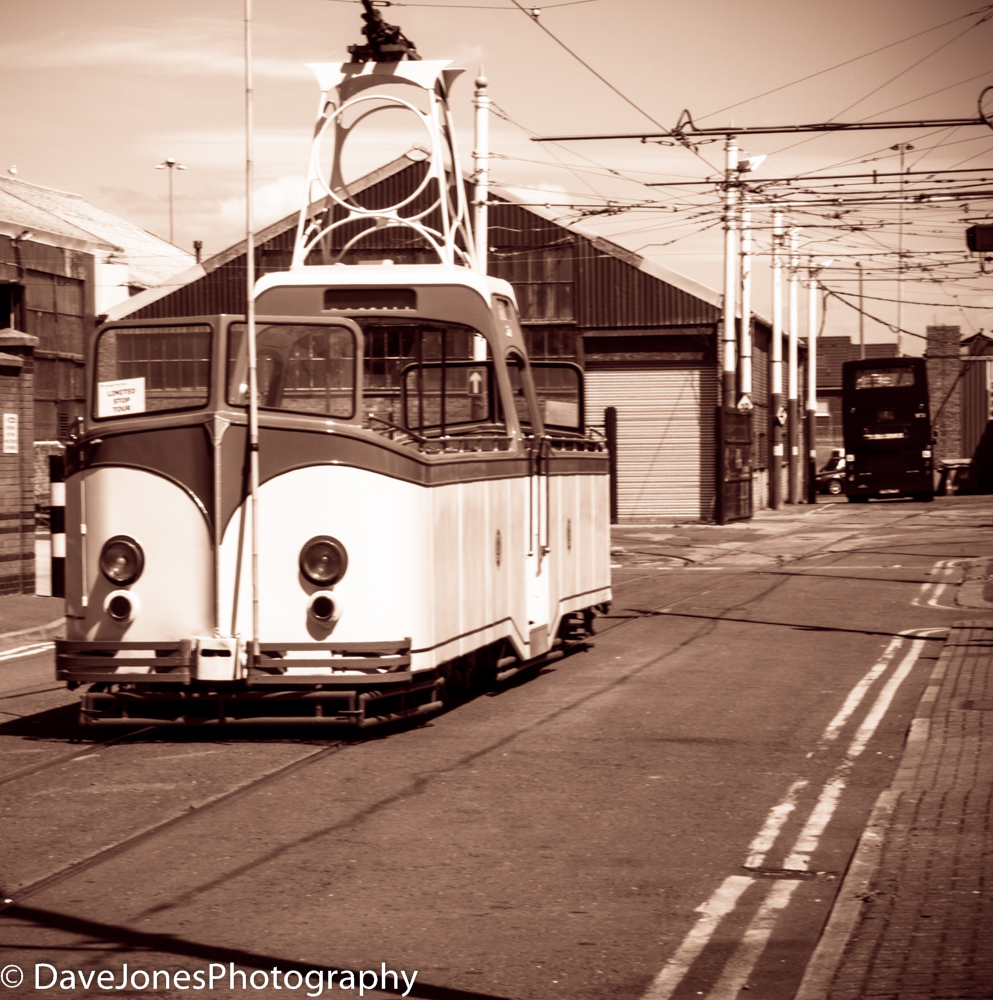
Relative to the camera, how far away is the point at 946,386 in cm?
7744

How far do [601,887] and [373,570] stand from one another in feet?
11.4

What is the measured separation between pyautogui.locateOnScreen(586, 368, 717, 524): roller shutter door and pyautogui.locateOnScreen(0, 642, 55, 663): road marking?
28.0 metres

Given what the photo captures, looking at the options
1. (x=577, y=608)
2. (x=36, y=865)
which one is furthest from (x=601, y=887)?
(x=577, y=608)

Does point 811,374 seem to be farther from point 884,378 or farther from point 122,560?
point 122,560

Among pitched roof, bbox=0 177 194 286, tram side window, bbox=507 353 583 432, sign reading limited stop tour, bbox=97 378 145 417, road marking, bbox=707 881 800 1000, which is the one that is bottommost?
road marking, bbox=707 881 800 1000

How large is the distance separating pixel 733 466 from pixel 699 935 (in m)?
35.7

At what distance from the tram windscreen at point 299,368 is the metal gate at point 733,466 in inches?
1164

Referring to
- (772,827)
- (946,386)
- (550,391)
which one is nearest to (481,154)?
(550,391)

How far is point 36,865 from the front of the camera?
6906mm

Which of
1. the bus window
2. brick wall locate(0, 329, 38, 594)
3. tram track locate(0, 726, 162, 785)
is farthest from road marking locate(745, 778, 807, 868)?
the bus window

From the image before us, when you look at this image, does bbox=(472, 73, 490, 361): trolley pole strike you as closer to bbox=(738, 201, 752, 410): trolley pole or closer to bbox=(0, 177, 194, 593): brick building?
bbox=(0, 177, 194, 593): brick building

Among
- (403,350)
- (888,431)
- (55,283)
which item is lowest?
(403,350)

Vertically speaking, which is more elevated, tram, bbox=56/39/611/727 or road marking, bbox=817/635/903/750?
tram, bbox=56/39/611/727

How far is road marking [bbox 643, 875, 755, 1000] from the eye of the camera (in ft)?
17.3
